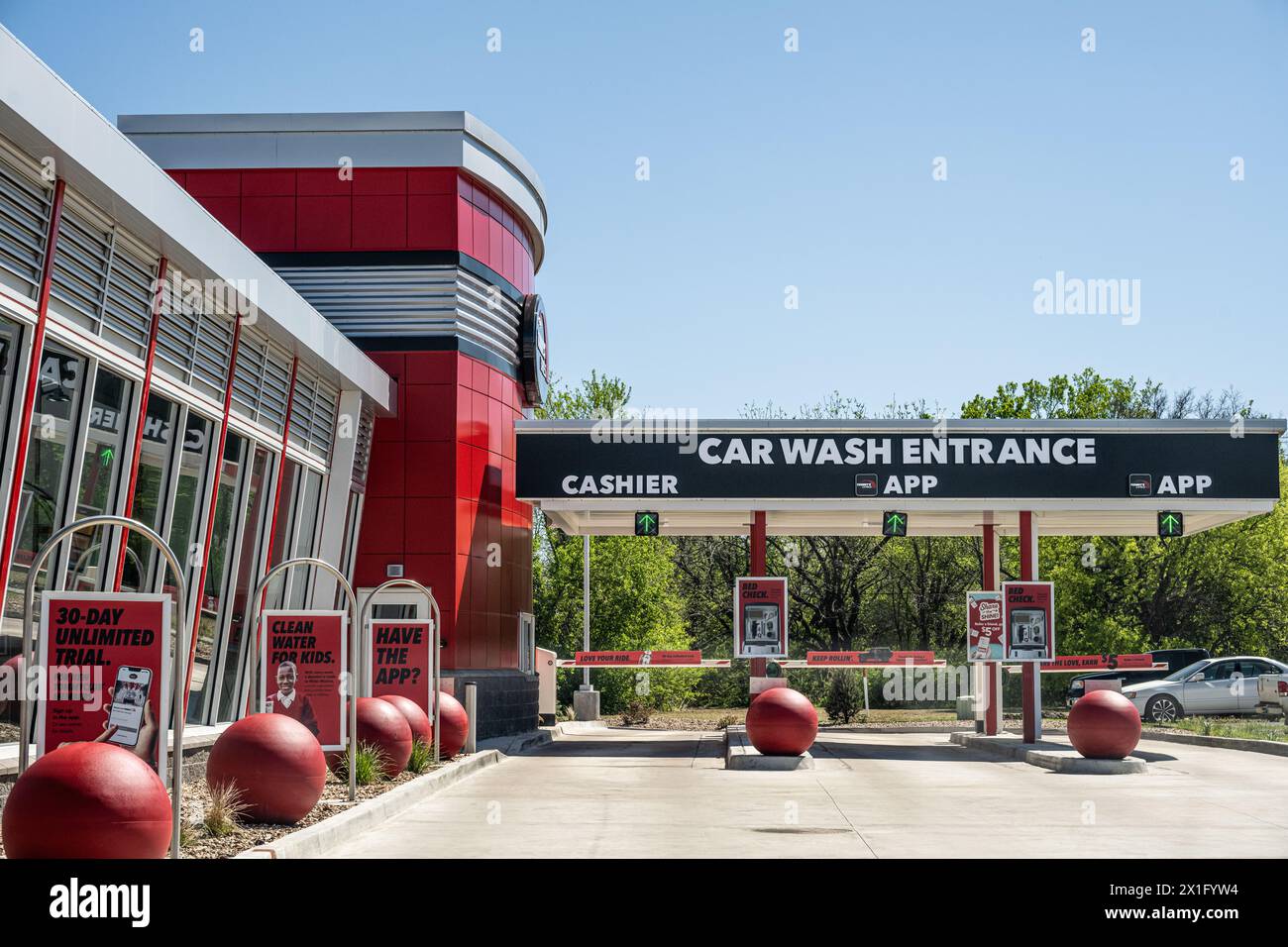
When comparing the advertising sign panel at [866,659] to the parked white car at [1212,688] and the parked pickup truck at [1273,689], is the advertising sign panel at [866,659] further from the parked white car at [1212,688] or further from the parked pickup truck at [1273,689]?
the parked pickup truck at [1273,689]

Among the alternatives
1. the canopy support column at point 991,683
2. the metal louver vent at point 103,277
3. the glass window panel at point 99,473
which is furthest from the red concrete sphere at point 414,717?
the canopy support column at point 991,683

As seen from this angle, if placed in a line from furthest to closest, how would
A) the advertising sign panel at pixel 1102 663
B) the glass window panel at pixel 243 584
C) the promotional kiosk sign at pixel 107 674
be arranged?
the advertising sign panel at pixel 1102 663, the glass window panel at pixel 243 584, the promotional kiosk sign at pixel 107 674

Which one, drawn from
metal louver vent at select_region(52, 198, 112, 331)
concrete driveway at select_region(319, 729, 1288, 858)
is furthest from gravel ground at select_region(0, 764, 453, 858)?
metal louver vent at select_region(52, 198, 112, 331)

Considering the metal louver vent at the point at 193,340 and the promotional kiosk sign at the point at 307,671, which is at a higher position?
the metal louver vent at the point at 193,340

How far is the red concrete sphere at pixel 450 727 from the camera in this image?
20734mm

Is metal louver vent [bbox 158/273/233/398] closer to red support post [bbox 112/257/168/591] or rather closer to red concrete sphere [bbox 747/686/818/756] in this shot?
red support post [bbox 112/257/168/591]

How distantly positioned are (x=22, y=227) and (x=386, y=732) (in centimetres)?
708

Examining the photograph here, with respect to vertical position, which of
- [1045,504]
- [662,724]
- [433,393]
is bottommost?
[662,724]

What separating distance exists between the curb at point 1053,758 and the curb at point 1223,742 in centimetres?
318

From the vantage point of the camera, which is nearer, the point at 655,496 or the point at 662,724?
the point at 655,496
